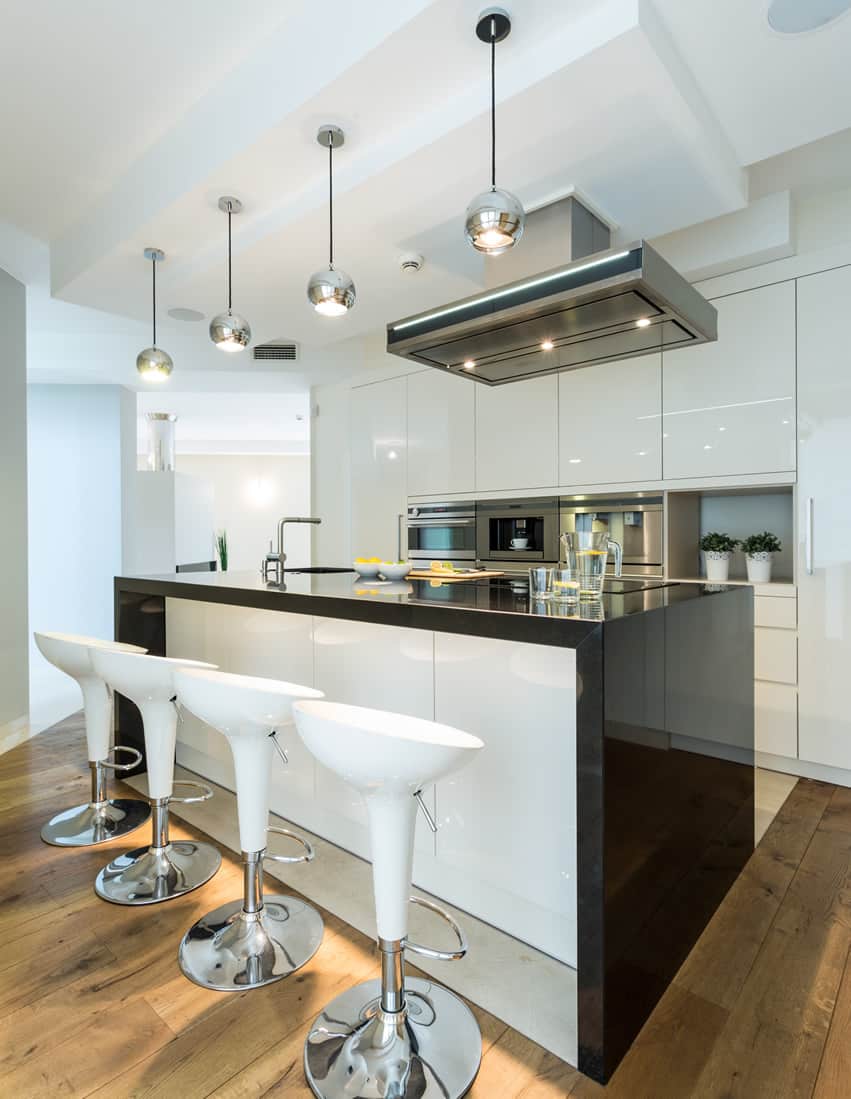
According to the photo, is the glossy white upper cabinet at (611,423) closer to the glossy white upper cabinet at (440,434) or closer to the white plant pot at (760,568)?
the white plant pot at (760,568)

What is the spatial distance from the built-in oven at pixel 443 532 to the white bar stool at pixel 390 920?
9.99 feet

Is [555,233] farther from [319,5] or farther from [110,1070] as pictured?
[110,1070]

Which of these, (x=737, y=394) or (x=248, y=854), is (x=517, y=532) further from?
(x=248, y=854)

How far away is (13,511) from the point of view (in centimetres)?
373

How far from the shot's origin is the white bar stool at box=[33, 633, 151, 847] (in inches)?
89.4

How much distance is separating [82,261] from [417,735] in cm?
329

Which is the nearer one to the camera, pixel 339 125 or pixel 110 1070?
pixel 110 1070

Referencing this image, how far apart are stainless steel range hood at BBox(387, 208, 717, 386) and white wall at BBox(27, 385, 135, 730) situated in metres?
4.52

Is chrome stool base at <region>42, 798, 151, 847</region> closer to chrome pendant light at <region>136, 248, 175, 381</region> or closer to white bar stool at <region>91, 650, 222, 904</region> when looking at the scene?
white bar stool at <region>91, 650, 222, 904</region>

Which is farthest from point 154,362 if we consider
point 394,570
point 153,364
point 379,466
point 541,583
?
point 541,583

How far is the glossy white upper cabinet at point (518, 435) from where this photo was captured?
12.5 feet

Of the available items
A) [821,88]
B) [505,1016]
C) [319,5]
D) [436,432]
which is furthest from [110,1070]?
[436,432]

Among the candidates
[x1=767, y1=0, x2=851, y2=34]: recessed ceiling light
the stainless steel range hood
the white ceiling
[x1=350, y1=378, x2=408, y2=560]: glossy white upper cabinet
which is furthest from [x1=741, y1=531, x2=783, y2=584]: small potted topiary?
[x1=350, y1=378, x2=408, y2=560]: glossy white upper cabinet

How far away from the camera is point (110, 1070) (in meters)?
1.29
